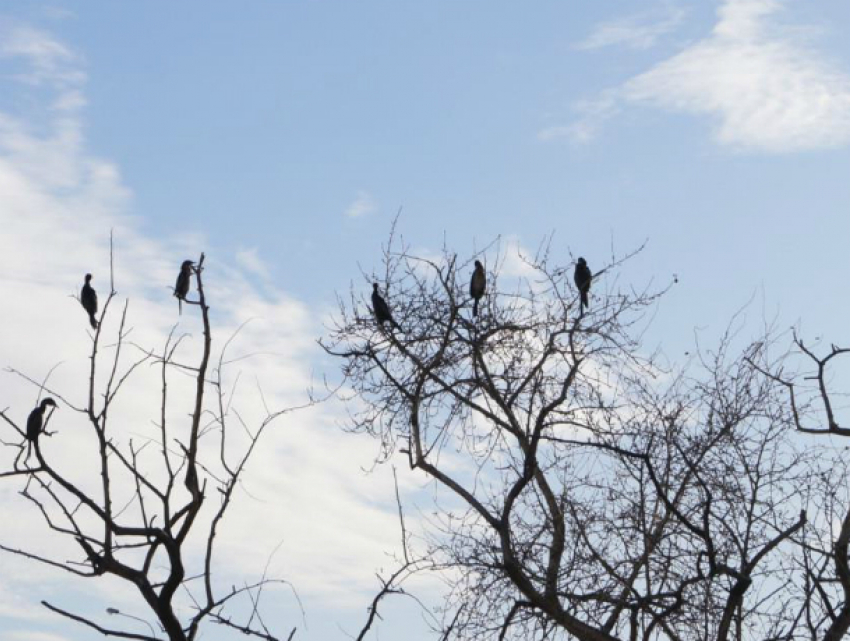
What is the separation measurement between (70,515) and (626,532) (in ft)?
15.0

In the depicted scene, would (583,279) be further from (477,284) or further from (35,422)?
(35,422)

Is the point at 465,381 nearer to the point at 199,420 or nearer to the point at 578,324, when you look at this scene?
the point at 578,324

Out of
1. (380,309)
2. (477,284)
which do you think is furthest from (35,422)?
(477,284)

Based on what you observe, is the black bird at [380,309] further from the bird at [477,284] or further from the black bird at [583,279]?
the black bird at [583,279]

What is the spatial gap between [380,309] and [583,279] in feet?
5.21

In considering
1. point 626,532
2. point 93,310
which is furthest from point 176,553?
point 93,310

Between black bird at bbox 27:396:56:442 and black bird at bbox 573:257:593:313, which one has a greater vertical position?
black bird at bbox 573:257:593:313

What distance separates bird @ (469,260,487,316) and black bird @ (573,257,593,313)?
2.29 feet

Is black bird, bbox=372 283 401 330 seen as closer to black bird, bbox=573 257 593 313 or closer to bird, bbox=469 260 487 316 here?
bird, bbox=469 260 487 316

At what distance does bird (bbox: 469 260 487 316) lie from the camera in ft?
29.1

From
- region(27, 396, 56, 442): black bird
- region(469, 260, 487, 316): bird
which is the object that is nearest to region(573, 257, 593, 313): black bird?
region(469, 260, 487, 316): bird

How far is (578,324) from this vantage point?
9.11 meters

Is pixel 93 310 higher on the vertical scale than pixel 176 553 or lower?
higher

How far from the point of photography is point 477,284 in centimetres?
892
